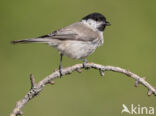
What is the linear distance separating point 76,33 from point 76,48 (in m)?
0.22

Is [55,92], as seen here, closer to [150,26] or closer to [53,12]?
[53,12]

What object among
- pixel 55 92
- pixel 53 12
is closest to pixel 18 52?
pixel 55 92

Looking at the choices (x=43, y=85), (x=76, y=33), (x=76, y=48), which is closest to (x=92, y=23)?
(x=76, y=33)

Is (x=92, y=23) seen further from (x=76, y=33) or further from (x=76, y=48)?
(x=76, y=48)

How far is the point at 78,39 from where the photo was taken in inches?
131

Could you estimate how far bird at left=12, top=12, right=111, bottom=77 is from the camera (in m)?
3.11

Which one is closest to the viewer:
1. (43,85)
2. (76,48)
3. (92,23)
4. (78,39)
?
(43,85)

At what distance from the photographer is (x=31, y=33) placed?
433 centimetres

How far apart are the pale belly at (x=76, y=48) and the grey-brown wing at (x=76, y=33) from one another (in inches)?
2.0

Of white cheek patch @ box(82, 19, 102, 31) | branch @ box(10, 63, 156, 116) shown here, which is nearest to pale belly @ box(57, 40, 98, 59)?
white cheek patch @ box(82, 19, 102, 31)

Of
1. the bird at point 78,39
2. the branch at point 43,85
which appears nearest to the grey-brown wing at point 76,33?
the bird at point 78,39

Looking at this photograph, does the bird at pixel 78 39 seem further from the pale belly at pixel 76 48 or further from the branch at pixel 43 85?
the branch at pixel 43 85

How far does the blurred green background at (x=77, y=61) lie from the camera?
12.7 feet

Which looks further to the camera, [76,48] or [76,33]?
[76,33]
